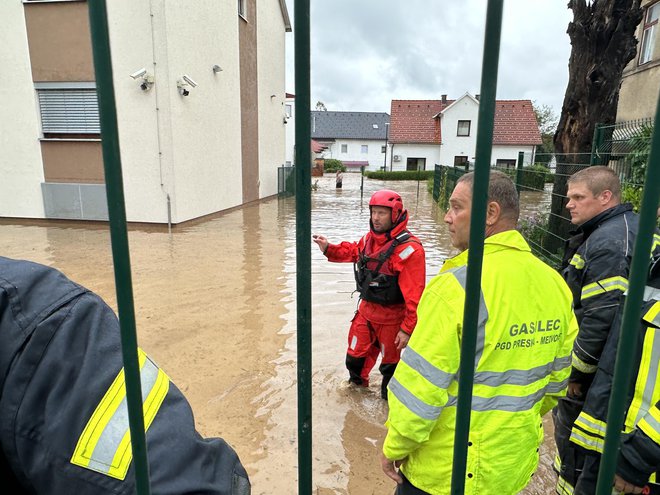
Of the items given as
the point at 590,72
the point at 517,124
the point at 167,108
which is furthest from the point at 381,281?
the point at 517,124

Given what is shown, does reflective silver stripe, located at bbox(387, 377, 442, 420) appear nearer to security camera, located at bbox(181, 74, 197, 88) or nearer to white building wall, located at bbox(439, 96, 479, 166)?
security camera, located at bbox(181, 74, 197, 88)

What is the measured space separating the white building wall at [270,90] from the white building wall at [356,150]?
110ft

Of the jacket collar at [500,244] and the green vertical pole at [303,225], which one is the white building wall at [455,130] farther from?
the green vertical pole at [303,225]

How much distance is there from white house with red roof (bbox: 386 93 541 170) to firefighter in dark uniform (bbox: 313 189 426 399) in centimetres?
3412

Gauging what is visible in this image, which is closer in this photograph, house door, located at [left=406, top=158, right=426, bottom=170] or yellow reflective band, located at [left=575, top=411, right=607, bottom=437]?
yellow reflective band, located at [left=575, top=411, right=607, bottom=437]

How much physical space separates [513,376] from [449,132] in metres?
40.1

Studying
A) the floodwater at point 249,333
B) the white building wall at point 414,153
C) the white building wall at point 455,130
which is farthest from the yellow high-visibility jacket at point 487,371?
Result: the white building wall at point 414,153

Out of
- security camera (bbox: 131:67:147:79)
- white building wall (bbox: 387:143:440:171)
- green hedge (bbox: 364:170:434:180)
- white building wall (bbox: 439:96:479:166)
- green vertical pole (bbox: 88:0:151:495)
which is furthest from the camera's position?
white building wall (bbox: 387:143:440:171)

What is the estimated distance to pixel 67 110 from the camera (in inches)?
426

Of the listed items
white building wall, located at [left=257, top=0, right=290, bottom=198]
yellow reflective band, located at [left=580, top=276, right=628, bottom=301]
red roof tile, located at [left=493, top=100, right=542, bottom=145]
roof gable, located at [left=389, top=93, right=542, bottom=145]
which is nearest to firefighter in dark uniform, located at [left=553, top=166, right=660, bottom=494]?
yellow reflective band, located at [left=580, top=276, right=628, bottom=301]

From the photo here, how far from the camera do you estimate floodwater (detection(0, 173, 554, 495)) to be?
3018mm

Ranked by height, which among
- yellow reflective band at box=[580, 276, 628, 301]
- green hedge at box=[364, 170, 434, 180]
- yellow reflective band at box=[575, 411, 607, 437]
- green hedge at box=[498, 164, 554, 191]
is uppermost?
green hedge at box=[498, 164, 554, 191]

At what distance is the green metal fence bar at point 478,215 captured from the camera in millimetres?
697

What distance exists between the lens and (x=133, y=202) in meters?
10.8
